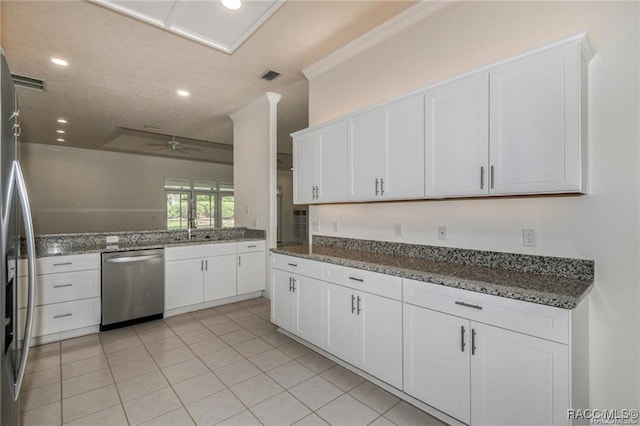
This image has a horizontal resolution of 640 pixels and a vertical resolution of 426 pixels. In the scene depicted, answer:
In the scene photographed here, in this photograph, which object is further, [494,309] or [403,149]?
[403,149]

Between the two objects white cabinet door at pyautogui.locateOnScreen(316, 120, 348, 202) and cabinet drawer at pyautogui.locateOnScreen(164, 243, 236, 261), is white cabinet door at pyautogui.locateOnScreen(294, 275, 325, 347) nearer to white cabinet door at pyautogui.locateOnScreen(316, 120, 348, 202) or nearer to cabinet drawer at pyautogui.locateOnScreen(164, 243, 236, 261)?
white cabinet door at pyautogui.locateOnScreen(316, 120, 348, 202)

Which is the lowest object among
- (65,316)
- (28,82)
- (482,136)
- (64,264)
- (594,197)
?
(65,316)

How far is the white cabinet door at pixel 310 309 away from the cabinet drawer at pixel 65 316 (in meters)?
2.28

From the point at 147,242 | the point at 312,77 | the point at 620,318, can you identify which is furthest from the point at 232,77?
the point at 620,318

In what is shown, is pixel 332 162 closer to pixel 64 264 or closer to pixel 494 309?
pixel 494 309

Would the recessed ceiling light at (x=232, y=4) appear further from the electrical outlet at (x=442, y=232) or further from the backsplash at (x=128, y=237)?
the backsplash at (x=128, y=237)

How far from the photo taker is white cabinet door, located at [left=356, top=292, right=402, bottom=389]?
1.96 m

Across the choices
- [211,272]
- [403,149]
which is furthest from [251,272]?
[403,149]

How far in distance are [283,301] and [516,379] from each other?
80.6 inches

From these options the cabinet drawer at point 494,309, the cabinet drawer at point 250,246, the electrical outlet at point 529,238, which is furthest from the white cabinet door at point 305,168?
the electrical outlet at point 529,238

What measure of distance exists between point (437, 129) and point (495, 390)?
5.28ft

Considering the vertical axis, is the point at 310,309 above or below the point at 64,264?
below

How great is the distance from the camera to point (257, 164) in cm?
459

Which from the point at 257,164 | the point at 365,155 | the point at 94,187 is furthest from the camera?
the point at 94,187
